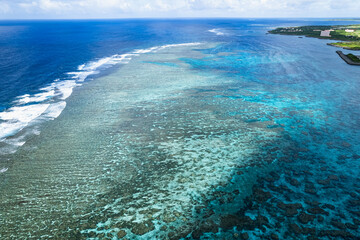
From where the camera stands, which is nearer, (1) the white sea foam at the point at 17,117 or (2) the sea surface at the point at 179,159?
(2) the sea surface at the point at 179,159

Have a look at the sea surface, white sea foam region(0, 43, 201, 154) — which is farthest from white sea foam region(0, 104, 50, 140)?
the sea surface

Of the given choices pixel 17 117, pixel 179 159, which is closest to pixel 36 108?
pixel 17 117

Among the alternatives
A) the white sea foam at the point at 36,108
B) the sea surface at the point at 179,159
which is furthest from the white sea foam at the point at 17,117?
the sea surface at the point at 179,159

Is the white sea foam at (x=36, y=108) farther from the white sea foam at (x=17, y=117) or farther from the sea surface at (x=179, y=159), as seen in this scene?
the sea surface at (x=179, y=159)

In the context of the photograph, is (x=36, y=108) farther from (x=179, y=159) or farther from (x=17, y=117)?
(x=179, y=159)

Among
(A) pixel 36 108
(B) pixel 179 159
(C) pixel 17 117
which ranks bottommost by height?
(B) pixel 179 159

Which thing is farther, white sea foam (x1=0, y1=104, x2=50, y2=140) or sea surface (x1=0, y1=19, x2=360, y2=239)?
white sea foam (x1=0, y1=104, x2=50, y2=140)

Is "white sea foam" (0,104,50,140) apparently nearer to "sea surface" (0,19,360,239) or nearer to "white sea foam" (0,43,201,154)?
"white sea foam" (0,43,201,154)

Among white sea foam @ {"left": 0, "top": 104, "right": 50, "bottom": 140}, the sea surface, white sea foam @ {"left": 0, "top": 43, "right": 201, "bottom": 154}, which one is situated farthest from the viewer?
white sea foam @ {"left": 0, "top": 104, "right": 50, "bottom": 140}

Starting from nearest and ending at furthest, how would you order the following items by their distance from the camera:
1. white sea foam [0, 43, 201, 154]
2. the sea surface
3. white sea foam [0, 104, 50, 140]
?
the sea surface → white sea foam [0, 43, 201, 154] → white sea foam [0, 104, 50, 140]
